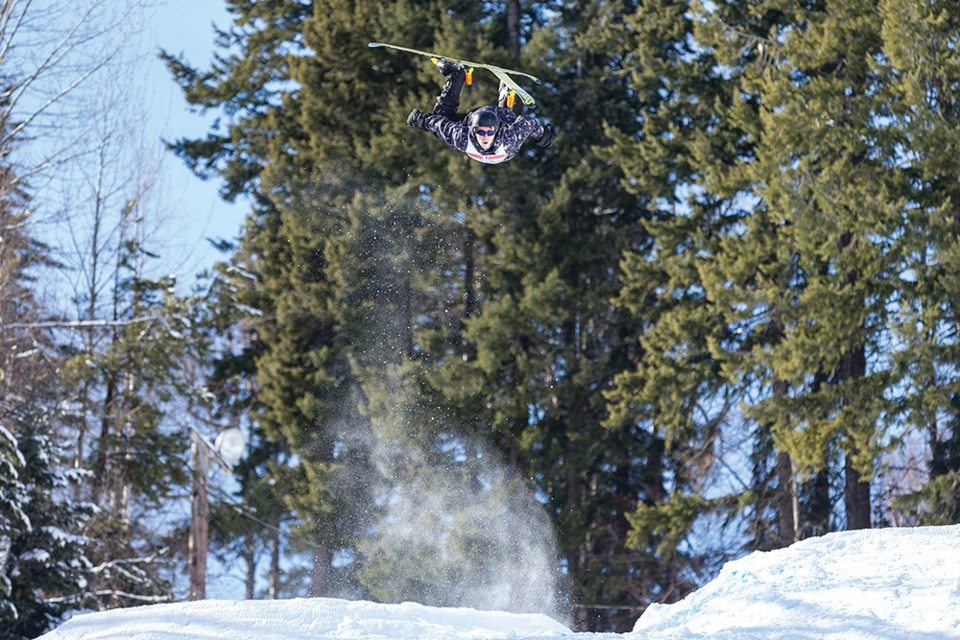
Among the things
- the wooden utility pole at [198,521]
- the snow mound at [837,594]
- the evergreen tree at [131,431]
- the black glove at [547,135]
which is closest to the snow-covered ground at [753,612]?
the snow mound at [837,594]

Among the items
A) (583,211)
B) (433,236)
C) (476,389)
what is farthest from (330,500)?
(583,211)

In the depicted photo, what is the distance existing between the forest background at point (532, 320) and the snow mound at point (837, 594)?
17.4 ft

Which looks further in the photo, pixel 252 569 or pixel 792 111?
pixel 252 569

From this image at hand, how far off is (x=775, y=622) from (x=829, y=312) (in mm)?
8402

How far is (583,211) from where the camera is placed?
2333cm

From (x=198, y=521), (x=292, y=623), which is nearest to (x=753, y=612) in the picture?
(x=292, y=623)

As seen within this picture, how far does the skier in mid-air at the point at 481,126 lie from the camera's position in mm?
11492

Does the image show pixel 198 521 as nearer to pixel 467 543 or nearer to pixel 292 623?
pixel 467 543

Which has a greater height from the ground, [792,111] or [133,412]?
[792,111]

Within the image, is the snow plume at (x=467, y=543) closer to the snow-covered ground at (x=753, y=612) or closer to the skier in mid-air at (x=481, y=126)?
the snow-covered ground at (x=753, y=612)

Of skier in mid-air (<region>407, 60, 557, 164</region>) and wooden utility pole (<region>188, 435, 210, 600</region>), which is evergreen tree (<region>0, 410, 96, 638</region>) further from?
skier in mid-air (<region>407, 60, 557, 164</region>)

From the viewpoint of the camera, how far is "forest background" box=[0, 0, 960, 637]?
57.4 ft

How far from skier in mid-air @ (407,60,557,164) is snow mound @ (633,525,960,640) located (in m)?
4.32

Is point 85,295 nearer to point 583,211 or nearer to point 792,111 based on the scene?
point 583,211
